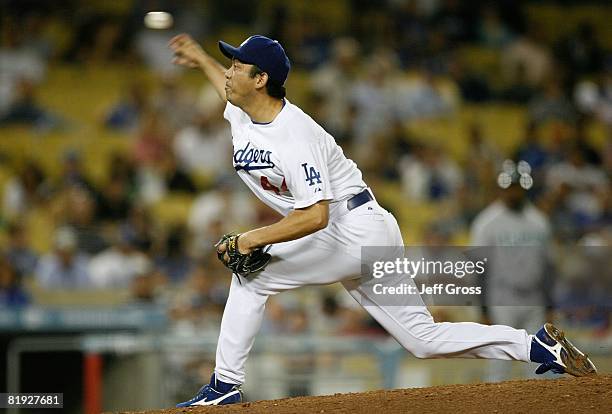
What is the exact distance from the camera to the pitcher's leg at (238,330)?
195 inches

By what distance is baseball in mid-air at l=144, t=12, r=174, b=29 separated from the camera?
38.1ft

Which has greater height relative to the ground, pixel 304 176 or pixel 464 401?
pixel 304 176

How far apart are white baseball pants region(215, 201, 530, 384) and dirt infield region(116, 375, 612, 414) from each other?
176mm

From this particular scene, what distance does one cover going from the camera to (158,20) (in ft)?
38.2

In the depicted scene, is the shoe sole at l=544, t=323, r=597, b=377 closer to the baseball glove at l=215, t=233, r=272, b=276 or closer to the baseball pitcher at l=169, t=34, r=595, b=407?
the baseball pitcher at l=169, t=34, r=595, b=407

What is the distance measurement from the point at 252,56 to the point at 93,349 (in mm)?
3581

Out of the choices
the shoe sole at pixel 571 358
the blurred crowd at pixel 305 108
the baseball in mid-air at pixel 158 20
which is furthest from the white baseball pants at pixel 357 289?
the baseball in mid-air at pixel 158 20

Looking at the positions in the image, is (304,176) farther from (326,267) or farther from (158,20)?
(158,20)

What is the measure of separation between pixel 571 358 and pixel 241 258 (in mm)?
1658

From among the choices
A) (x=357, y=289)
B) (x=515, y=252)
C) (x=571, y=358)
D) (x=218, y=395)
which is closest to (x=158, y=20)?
(x=515, y=252)

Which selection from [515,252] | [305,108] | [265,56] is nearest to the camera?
[265,56]

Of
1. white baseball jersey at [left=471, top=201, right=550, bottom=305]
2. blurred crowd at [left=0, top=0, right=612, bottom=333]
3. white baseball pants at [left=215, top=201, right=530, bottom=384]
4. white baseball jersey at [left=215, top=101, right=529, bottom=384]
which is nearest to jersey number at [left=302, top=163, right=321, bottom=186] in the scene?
white baseball jersey at [left=215, top=101, right=529, bottom=384]

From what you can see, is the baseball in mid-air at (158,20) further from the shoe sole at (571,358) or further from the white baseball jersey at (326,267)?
the shoe sole at (571,358)

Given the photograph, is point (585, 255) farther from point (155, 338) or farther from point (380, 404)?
point (380, 404)
